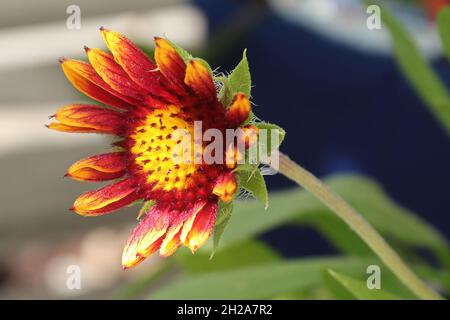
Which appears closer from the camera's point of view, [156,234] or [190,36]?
[156,234]

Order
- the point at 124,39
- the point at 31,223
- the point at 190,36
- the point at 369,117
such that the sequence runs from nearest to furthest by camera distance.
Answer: the point at 124,39
the point at 369,117
the point at 31,223
the point at 190,36

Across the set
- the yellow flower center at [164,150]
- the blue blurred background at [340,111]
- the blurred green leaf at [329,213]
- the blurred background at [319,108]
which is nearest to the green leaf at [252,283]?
the blurred green leaf at [329,213]

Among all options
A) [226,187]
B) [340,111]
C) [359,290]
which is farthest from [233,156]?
[340,111]

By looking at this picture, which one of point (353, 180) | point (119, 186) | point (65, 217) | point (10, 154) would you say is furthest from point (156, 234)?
point (10, 154)

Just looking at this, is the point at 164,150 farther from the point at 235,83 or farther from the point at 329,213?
the point at 329,213

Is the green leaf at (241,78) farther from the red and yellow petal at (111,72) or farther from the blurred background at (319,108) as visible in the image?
the blurred background at (319,108)

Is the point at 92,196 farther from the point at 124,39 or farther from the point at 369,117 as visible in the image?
the point at 369,117
